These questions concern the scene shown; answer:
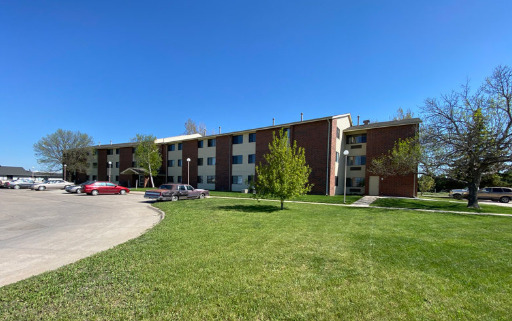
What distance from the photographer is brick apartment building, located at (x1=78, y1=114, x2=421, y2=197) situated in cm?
2398

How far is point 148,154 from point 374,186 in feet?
105

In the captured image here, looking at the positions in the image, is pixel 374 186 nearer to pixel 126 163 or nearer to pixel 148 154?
pixel 148 154

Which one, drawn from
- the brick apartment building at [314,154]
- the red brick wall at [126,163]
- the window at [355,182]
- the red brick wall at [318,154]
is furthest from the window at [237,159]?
the red brick wall at [126,163]

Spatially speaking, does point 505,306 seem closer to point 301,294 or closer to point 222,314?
point 301,294

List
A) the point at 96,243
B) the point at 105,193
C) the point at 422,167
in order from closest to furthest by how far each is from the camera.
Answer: the point at 96,243, the point at 422,167, the point at 105,193

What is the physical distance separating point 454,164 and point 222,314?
19884mm

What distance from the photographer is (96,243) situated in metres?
6.72

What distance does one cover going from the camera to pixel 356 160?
2691 cm

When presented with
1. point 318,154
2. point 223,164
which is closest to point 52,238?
point 318,154

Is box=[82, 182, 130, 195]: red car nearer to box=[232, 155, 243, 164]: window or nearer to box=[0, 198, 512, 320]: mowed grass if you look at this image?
A: box=[232, 155, 243, 164]: window

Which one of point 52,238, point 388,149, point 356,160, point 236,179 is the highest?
point 388,149

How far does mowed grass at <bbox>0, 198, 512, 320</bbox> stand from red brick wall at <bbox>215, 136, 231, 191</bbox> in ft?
84.1

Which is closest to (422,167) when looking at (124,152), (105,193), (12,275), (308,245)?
(308,245)

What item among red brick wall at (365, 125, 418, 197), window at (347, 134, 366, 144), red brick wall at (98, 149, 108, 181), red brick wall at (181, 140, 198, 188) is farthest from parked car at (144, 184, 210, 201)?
red brick wall at (98, 149, 108, 181)
